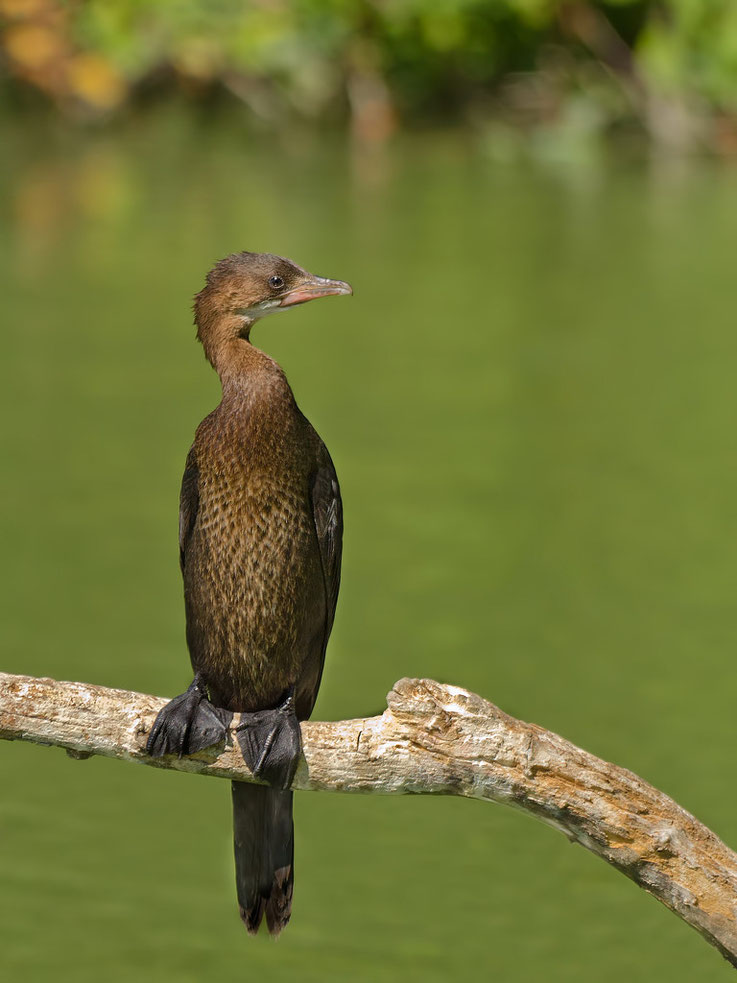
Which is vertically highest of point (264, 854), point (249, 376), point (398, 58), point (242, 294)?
point (398, 58)

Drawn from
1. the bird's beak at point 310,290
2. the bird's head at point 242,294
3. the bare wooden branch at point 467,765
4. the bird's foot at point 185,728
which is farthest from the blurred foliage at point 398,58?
the bird's foot at point 185,728

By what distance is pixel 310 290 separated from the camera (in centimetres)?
286

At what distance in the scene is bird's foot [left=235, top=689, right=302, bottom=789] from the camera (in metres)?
2.67

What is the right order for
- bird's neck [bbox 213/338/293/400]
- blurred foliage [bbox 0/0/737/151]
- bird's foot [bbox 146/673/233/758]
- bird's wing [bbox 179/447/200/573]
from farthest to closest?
blurred foliage [bbox 0/0/737/151] < bird's wing [bbox 179/447/200/573] < bird's neck [bbox 213/338/293/400] < bird's foot [bbox 146/673/233/758]

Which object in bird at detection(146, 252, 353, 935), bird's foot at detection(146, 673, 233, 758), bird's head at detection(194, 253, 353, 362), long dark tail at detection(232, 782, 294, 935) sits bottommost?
long dark tail at detection(232, 782, 294, 935)

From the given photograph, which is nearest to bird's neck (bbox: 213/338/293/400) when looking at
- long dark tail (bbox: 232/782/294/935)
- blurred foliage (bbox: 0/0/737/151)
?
long dark tail (bbox: 232/782/294/935)

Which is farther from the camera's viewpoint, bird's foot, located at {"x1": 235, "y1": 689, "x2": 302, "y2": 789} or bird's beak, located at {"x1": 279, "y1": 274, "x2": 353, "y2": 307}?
bird's beak, located at {"x1": 279, "y1": 274, "x2": 353, "y2": 307}

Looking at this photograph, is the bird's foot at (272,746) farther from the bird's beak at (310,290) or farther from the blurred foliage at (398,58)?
the blurred foliage at (398,58)

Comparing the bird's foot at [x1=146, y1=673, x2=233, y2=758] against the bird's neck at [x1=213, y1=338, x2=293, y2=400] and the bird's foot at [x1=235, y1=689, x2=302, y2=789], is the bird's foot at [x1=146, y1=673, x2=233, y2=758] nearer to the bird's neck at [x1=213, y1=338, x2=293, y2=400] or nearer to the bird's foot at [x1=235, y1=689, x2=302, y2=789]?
the bird's foot at [x1=235, y1=689, x2=302, y2=789]

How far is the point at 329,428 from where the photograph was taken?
907 centimetres

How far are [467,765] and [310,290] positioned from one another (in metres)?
0.82

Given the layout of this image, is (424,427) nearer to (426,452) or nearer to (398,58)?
(426,452)

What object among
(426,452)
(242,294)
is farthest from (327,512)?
(426,452)

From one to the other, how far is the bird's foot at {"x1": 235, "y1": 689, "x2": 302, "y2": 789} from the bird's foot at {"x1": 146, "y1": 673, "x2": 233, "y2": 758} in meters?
0.04
